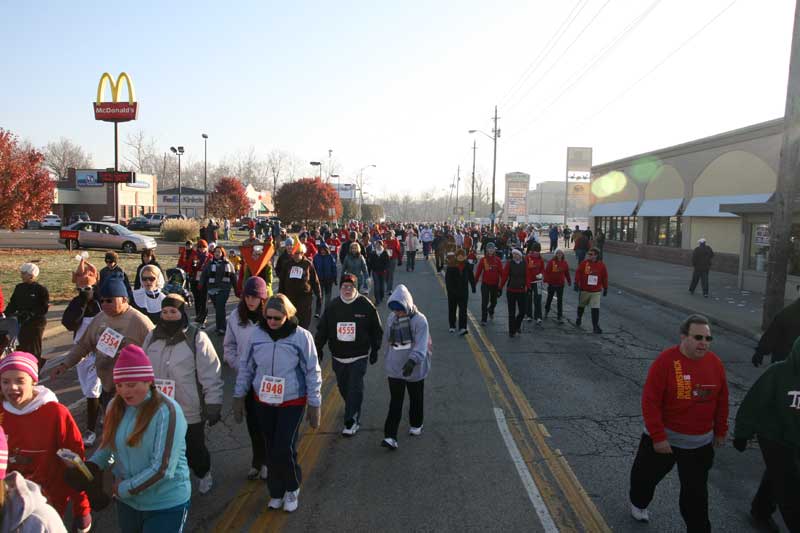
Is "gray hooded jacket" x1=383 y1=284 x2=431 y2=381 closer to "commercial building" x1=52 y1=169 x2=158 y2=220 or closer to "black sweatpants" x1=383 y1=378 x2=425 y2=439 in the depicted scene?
"black sweatpants" x1=383 y1=378 x2=425 y2=439

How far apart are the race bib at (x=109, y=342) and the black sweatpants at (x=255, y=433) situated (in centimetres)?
131

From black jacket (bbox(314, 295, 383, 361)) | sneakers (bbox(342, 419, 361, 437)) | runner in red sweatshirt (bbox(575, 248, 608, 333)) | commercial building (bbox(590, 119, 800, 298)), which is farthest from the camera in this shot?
commercial building (bbox(590, 119, 800, 298))

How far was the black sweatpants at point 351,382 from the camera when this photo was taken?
20.0ft

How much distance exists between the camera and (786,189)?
11.7m

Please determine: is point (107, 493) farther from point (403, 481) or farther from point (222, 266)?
point (222, 266)

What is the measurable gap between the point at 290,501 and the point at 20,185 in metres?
26.0

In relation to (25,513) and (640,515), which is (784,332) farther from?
(25,513)

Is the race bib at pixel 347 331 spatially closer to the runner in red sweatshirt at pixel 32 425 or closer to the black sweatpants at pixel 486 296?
the runner in red sweatshirt at pixel 32 425

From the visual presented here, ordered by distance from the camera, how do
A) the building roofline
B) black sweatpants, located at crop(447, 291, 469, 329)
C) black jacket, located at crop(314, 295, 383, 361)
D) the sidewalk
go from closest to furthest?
black jacket, located at crop(314, 295, 383, 361) < black sweatpants, located at crop(447, 291, 469, 329) < the sidewalk < the building roofline

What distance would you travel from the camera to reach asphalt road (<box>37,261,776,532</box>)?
14.6 ft

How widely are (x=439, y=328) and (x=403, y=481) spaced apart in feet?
24.4

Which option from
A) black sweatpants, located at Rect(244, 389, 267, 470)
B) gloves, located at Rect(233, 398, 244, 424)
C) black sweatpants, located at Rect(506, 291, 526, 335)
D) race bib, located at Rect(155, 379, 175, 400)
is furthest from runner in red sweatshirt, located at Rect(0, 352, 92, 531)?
black sweatpants, located at Rect(506, 291, 526, 335)

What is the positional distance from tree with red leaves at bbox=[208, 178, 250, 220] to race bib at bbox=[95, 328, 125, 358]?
48.7 m

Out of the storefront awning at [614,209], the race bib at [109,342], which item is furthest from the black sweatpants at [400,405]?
the storefront awning at [614,209]
